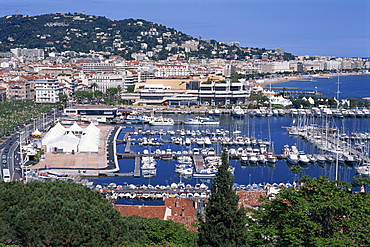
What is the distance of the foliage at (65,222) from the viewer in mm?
7367

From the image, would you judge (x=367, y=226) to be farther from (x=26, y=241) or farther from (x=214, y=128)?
(x=214, y=128)

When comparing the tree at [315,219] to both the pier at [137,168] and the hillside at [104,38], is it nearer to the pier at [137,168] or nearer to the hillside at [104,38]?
the pier at [137,168]

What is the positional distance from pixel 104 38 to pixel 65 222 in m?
83.6

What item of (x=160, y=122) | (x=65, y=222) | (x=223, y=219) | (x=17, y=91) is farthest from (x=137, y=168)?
(x=17, y=91)

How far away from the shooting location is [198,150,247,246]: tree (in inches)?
259

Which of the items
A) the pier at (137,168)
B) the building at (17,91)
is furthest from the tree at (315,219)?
the building at (17,91)

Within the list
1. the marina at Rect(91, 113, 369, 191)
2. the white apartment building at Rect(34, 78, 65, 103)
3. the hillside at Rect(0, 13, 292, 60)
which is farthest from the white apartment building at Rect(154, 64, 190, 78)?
the hillside at Rect(0, 13, 292, 60)

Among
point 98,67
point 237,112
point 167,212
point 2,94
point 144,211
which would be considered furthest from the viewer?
point 98,67

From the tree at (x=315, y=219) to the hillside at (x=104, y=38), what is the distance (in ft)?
227

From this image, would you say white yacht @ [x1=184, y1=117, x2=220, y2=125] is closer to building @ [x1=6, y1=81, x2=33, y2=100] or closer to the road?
the road

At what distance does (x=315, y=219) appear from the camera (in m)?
6.55

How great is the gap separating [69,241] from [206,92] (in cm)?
3148

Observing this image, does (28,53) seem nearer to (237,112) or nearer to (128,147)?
(237,112)

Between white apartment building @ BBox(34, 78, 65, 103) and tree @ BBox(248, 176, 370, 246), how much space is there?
31640 millimetres
